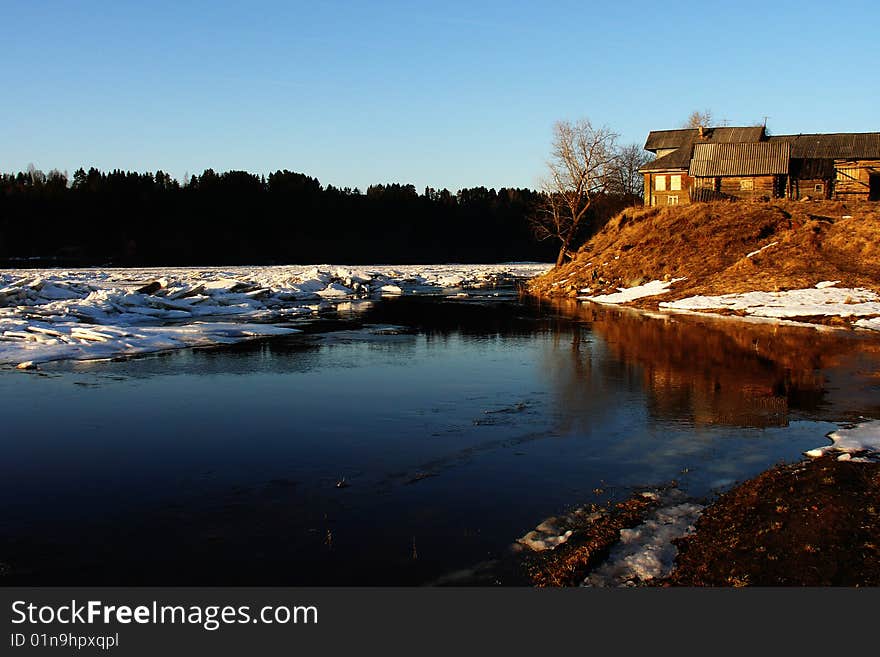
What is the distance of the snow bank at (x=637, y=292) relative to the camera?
3662 centimetres

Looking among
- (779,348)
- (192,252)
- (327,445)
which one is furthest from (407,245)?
(327,445)

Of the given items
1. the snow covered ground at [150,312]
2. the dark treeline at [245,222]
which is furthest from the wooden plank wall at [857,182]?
the dark treeline at [245,222]

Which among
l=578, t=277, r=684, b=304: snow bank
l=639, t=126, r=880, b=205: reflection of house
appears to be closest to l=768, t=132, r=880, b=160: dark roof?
l=639, t=126, r=880, b=205: reflection of house

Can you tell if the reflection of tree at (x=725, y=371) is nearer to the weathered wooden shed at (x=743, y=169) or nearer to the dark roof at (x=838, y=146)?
the weathered wooden shed at (x=743, y=169)

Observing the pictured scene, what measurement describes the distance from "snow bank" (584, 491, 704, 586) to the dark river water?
0.93 m

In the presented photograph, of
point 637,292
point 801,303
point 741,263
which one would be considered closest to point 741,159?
point 741,263

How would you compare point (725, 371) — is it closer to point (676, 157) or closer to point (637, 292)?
point (637, 292)

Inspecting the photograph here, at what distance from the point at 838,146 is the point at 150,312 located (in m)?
45.1

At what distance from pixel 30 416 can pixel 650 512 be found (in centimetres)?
1022

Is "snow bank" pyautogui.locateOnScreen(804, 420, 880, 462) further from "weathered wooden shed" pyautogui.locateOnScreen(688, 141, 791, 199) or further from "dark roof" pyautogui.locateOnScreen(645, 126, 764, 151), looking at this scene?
"dark roof" pyautogui.locateOnScreen(645, 126, 764, 151)

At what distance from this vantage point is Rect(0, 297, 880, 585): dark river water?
23.2 feet

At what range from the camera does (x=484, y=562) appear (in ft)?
21.9

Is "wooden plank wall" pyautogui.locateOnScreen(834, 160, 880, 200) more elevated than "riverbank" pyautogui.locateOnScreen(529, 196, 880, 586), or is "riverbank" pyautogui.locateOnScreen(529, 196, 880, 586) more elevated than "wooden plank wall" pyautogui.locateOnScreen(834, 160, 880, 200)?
"wooden plank wall" pyautogui.locateOnScreen(834, 160, 880, 200)
